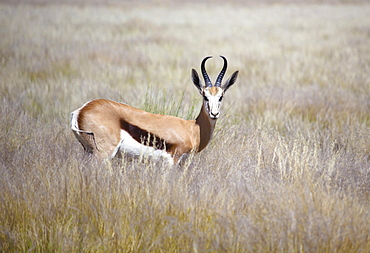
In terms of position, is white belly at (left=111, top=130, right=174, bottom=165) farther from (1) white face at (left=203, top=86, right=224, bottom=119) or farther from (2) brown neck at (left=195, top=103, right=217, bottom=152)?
→ (1) white face at (left=203, top=86, right=224, bottom=119)

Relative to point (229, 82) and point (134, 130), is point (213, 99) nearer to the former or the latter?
point (229, 82)

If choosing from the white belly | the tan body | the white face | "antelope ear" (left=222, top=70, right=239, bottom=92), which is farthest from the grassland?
"antelope ear" (left=222, top=70, right=239, bottom=92)

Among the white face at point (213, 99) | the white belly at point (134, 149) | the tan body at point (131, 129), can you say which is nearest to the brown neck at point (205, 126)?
the tan body at point (131, 129)

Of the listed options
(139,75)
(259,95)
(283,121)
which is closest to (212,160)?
(283,121)

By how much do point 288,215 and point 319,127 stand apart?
12.6 feet

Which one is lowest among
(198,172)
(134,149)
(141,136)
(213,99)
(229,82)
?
(198,172)

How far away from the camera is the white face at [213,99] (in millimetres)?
3643

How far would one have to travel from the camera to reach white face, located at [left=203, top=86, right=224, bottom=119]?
3643mm

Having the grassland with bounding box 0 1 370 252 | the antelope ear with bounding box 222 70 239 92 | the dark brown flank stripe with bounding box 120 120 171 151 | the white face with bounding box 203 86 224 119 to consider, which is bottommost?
the grassland with bounding box 0 1 370 252

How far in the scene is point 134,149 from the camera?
373 centimetres

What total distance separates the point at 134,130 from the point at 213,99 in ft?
2.75

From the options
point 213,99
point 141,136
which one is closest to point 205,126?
point 213,99

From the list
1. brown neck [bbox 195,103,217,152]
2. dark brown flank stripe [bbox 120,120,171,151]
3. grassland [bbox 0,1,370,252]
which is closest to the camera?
grassland [bbox 0,1,370,252]

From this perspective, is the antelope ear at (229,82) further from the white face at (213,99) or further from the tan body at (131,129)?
the tan body at (131,129)
